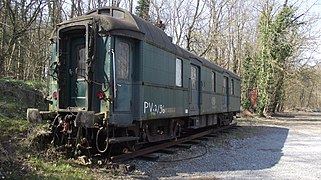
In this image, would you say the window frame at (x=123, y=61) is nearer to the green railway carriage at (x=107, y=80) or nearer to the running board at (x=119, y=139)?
the green railway carriage at (x=107, y=80)

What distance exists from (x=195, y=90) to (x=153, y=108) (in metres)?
4.16

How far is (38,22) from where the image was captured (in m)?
20.4

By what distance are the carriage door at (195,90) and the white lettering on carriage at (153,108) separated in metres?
2.83

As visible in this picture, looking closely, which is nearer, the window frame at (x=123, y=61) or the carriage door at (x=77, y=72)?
the window frame at (x=123, y=61)

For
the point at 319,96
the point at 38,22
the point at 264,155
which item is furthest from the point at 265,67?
the point at 319,96

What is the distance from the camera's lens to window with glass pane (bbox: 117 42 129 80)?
7.46m

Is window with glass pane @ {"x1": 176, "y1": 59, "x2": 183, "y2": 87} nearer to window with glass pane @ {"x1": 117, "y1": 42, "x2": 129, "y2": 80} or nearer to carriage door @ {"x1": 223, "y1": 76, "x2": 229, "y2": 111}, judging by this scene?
window with glass pane @ {"x1": 117, "y1": 42, "x2": 129, "y2": 80}

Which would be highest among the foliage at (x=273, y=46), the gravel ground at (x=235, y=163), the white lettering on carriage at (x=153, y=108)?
the foliage at (x=273, y=46)

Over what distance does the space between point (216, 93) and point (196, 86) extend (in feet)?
10.3

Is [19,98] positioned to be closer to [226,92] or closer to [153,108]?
[153,108]

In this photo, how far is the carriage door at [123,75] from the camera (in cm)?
733

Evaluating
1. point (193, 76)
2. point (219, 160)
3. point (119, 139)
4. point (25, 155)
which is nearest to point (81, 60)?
point (119, 139)

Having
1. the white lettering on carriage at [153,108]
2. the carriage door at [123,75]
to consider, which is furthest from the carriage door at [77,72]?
the white lettering on carriage at [153,108]

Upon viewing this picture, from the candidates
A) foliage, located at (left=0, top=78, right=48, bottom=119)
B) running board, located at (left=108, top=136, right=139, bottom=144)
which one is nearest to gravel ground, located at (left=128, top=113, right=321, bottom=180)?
running board, located at (left=108, top=136, right=139, bottom=144)
